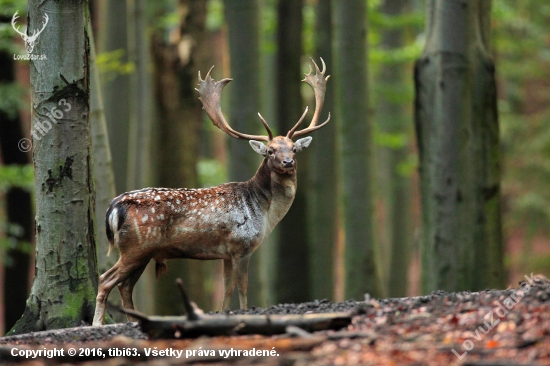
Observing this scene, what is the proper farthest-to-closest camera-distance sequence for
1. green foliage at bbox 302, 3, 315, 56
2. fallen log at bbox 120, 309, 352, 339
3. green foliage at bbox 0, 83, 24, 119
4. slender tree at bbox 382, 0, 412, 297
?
1. slender tree at bbox 382, 0, 412, 297
2. green foliage at bbox 302, 3, 315, 56
3. green foliage at bbox 0, 83, 24, 119
4. fallen log at bbox 120, 309, 352, 339

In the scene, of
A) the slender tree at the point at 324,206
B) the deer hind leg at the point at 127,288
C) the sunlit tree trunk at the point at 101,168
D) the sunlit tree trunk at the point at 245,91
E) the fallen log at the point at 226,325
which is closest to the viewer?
the fallen log at the point at 226,325

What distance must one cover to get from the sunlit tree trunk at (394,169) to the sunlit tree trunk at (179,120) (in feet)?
29.3

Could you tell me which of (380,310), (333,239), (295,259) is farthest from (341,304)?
(333,239)

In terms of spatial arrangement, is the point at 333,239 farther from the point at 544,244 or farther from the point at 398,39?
the point at 544,244

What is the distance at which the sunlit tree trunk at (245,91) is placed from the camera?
14086 millimetres

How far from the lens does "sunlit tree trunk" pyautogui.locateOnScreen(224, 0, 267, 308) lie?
1409 centimetres

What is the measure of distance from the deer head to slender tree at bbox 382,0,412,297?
12.2m

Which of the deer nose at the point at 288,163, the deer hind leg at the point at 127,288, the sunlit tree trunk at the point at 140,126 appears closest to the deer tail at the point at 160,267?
the deer hind leg at the point at 127,288

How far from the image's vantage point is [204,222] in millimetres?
8727

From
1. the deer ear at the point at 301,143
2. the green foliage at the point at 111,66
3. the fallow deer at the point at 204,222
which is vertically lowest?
the fallow deer at the point at 204,222

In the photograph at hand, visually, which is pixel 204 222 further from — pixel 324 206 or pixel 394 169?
pixel 394 169

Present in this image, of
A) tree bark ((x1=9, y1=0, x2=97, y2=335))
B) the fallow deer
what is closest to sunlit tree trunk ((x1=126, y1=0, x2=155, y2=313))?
the fallow deer

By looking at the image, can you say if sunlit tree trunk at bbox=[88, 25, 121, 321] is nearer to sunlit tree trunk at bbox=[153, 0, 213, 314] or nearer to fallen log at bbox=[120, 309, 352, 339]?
sunlit tree trunk at bbox=[153, 0, 213, 314]

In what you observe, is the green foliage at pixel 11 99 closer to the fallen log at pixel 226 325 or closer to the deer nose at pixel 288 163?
the deer nose at pixel 288 163
